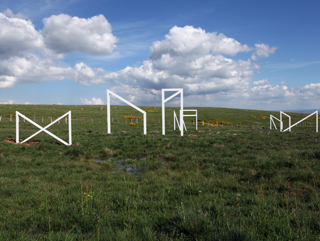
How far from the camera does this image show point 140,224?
3.70 meters

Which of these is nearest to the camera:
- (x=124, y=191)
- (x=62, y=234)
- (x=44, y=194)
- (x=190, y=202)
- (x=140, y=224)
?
(x=62, y=234)

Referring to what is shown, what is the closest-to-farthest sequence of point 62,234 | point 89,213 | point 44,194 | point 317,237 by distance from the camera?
point 317,237 < point 62,234 < point 89,213 < point 44,194

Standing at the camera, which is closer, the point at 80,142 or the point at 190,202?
the point at 190,202

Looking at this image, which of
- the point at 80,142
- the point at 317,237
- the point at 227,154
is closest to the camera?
the point at 317,237

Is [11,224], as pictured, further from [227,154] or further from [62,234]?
[227,154]

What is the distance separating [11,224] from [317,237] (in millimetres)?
5595

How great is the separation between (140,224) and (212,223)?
136 cm

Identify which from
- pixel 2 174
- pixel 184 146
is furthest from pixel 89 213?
pixel 184 146

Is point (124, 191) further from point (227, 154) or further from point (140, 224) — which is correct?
point (227, 154)

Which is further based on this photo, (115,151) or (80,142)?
(80,142)

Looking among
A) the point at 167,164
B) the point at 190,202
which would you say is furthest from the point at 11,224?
the point at 167,164

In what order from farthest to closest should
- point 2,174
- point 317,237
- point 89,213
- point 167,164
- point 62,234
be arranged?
point 167,164 → point 2,174 → point 89,213 → point 62,234 → point 317,237

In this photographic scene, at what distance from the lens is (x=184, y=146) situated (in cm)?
1348

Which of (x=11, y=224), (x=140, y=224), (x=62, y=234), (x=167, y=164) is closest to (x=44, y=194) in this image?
(x=11, y=224)
